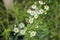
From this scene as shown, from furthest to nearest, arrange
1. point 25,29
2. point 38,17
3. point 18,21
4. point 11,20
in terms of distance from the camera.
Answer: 1. point 11,20
2. point 18,21
3. point 38,17
4. point 25,29

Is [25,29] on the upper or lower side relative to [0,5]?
lower

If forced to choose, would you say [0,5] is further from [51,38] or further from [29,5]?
[51,38]

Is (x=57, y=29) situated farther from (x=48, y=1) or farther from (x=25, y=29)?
(x=25, y=29)

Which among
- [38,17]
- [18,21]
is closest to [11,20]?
[18,21]

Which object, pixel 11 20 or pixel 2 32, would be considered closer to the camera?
pixel 2 32

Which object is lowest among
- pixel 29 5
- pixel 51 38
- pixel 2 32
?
pixel 51 38

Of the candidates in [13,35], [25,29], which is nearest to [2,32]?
[13,35]

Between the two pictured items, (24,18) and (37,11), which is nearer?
(37,11)

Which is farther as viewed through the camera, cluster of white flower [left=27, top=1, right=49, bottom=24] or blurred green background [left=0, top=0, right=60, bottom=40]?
blurred green background [left=0, top=0, right=60, bottom=40]

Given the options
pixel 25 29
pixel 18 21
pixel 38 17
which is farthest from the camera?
pixel 18 21

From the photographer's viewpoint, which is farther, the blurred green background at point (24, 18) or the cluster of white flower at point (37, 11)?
the blurred green background at point (24, 18)
